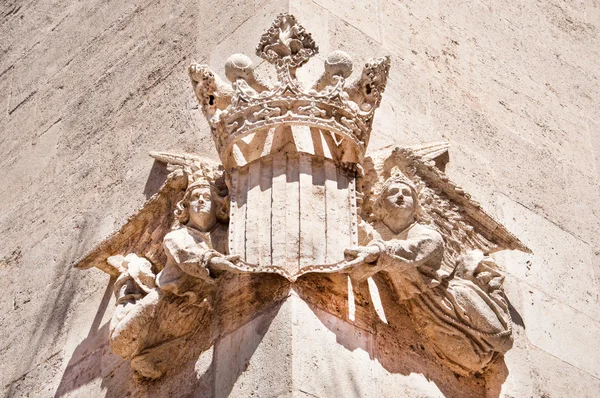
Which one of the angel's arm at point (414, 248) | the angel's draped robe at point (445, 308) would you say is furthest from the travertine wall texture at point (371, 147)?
the angel's arm at point (414, 248)

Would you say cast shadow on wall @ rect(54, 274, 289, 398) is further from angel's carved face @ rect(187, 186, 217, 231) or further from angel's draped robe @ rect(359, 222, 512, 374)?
angel's draped robe @ rect(359, 222, 512, 374)

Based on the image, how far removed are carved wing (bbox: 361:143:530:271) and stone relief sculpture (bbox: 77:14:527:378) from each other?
0.03 metres

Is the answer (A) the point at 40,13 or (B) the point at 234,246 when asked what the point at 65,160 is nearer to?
(A) the point at 40,13

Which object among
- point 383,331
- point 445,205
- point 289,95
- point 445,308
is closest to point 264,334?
point 383,331

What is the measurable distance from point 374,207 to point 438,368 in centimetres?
77

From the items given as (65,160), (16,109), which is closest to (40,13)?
(16,109)

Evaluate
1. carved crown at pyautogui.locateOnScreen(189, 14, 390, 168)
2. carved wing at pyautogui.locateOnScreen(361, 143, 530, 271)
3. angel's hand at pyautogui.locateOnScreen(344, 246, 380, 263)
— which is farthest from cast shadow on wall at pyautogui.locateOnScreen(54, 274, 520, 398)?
carved crown at pyautogui.locateOnScreen(189, 14, 390, 168)

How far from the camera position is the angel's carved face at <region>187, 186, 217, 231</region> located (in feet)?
17.9

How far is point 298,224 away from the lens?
5.12m

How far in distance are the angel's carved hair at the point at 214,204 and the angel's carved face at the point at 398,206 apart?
2.32 ft

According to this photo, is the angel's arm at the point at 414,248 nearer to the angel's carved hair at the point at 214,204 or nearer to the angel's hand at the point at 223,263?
the angel's hand at the point at 223,263

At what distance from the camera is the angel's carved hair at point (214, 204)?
217 inches

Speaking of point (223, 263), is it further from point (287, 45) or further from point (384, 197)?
point (287, 45)

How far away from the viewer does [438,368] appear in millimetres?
5391
